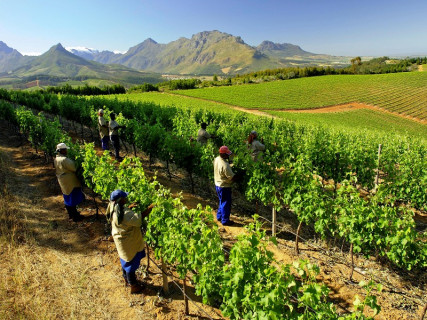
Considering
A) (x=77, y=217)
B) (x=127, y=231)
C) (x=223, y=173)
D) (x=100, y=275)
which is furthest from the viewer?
(x=77, y=217)

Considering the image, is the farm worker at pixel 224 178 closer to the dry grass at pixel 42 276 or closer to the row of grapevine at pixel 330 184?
the row of grapevine at pixel 330 184

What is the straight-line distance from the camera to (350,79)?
67.9 m

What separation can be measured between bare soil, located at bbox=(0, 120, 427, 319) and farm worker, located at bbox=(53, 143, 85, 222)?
1.52ft

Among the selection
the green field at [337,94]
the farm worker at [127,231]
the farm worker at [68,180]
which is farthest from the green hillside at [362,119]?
the farm worker at [127,231]

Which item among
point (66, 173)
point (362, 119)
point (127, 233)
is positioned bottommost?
point (362, 119)

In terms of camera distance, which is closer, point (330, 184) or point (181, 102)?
point (330, 184)

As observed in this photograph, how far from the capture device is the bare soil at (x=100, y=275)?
514cm

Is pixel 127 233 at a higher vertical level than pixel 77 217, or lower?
higher

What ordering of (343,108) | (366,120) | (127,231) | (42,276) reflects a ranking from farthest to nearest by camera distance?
1. (343,108)
2. (366,120)
3. (42,276)
4. (127,231)

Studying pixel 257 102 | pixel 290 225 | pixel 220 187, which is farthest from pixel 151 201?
pixel 257 102

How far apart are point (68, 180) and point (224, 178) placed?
476cm

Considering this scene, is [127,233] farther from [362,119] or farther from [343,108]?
[343,108]

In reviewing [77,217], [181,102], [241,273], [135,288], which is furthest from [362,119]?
[241,273]

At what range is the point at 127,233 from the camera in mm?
5043
